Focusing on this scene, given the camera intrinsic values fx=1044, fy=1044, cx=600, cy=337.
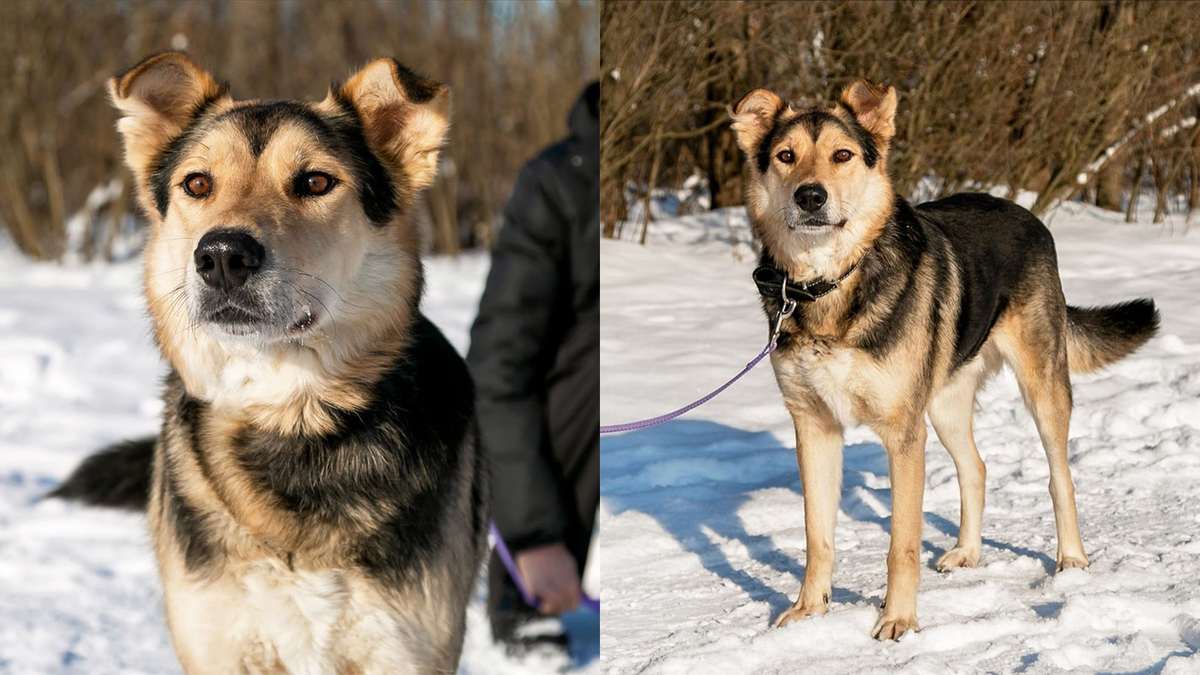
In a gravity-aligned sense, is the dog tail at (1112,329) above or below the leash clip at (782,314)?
above

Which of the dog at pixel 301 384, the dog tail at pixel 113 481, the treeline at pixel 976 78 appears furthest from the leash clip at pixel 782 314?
the dog tail at pixel 113 481

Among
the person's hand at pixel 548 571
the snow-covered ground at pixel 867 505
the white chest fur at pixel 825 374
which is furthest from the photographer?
the person's hand at pixel 548 571

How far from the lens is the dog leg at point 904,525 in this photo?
78.1 inches

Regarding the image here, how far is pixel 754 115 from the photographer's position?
82.7 inches

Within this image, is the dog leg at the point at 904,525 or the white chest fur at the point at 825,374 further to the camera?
the white chest fur at the point at 825,374

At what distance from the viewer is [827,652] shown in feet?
6.71

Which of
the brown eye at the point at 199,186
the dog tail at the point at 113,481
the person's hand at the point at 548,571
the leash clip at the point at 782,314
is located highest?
the brown eye at the point at 199,186

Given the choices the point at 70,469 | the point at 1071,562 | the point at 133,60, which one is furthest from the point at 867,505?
the point at 133,60

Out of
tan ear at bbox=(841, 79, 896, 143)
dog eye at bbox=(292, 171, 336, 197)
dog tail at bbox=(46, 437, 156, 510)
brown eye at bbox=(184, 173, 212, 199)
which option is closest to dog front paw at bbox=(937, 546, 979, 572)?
tan ear at bbox=(841, 79, 896, 143)

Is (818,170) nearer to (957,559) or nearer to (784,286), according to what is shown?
(784,286)

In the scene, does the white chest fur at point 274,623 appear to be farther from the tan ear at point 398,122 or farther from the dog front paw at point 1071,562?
the dog front paw at point 1071,562

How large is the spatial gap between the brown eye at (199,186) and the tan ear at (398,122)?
0.47m

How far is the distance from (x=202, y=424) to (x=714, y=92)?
1.58 metres

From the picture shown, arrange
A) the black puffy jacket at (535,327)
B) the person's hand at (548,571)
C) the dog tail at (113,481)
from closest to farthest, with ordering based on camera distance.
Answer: the black puffy jacket at (535,327)
the person's hand at (548,571)
the dog tail at (113,481)
